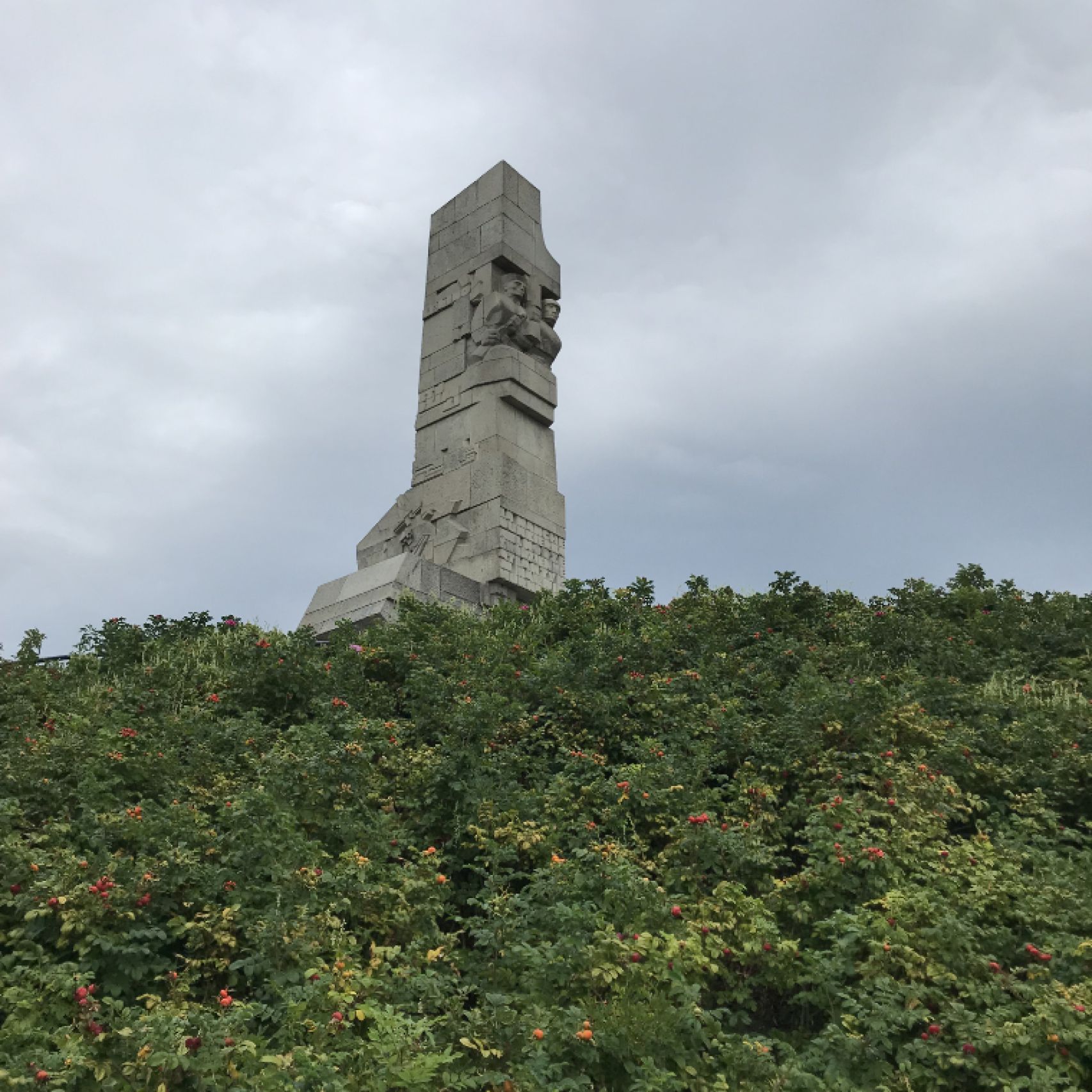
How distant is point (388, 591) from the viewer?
12555mm

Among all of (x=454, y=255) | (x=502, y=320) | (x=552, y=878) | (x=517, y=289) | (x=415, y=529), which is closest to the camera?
(x=552, y=878)

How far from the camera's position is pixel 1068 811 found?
625 cm

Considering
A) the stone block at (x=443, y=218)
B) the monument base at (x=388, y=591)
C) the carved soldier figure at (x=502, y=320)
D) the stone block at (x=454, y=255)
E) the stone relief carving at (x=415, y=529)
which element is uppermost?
the stone block at (x=443, y=218)

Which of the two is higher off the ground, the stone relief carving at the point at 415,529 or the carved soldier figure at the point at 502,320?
the carved soldier figure at the point at 502,320

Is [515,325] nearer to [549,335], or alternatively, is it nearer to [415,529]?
[549,335]

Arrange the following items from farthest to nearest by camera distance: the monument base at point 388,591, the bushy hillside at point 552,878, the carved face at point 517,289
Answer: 1. the carved face at point 517,289
2. the monument base at point 388,591
3. the bushy hillside at point 552,878

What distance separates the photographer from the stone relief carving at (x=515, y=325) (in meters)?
15.5

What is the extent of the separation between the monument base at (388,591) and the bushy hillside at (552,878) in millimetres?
4099

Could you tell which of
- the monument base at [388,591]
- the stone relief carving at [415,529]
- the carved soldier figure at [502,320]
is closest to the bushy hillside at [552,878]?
the monument base at [388,591]

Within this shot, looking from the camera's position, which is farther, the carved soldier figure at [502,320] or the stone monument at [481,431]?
the carved soldier figure at [502,320]

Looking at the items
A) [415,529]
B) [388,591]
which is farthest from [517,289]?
[388,591]

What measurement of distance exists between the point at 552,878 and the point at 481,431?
1043 centimetres

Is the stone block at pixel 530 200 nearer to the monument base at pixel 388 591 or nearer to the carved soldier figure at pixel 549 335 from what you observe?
the carved soldier figure at pixel 549 335

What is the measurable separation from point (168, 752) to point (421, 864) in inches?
76.8
